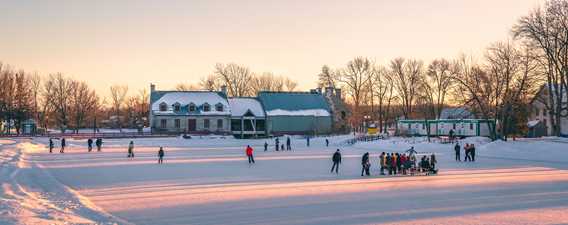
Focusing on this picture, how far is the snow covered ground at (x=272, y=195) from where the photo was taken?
13477 millimetres

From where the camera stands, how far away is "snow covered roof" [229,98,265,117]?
77.4 m

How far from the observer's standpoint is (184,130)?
72.8 meters

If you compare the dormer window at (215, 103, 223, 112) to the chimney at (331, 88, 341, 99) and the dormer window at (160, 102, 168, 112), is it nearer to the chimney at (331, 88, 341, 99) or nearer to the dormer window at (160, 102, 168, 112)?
the dormer window at (160, 102, 168, 112)

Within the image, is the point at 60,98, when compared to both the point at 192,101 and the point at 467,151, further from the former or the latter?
the point at 467,151

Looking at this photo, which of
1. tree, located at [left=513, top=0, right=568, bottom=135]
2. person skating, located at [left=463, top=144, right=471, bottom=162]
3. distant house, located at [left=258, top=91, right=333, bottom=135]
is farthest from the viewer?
distant house, located at [left=258, top=91, right=333, bottom=135]

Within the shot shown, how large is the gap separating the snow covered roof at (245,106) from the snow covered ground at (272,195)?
4709 centimetres

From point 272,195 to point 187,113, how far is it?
5784 centimetres

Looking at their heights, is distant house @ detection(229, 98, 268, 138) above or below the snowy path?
above

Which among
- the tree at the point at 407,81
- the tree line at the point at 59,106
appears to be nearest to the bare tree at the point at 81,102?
the tree line at the point at 59,106

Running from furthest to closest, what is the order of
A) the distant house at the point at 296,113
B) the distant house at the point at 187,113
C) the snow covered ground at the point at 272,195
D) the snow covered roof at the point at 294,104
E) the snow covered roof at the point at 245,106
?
the snow covered roof at the point at 294,104 → the snow covered roof at the point at 245,106 → the distant house at the point at 296,113 → the distant house at the point at 187,113 → the snow covered ground at the point at 272,195

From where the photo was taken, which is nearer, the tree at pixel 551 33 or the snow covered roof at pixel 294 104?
the tree at pixel 551 33

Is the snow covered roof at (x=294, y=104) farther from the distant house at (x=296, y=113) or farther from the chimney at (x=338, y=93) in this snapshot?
the chimney at (x=338, y=93)

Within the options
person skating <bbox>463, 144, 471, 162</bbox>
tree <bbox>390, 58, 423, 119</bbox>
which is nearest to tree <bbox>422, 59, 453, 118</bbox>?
tree <bbox>390, 58, 423, 119</bbox>

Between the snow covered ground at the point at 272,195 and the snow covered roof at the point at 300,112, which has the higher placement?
the snow covered roof at the point at 300,112
